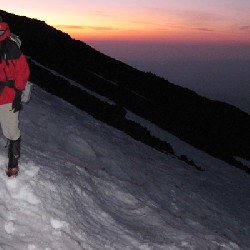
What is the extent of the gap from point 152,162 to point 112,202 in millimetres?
4594

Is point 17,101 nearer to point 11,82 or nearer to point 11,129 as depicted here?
point 11,82

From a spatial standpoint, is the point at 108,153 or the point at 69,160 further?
the point at 108,153

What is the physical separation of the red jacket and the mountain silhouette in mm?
11703

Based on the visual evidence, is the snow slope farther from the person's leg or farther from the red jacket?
the red jacket

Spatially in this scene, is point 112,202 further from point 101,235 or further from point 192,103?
point 192,103

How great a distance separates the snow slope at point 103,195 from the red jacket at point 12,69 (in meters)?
1.43

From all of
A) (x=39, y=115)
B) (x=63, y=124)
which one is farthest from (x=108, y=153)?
(x=39, y=115)

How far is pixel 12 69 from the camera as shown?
5.67 metres

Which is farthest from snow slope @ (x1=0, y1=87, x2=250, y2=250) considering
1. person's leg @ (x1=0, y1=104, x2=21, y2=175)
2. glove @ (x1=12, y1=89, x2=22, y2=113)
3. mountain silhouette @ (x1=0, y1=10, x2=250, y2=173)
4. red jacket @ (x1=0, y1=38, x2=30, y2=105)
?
mountain silhouette @ (x1=0, y1=10, x2=250, y2=173)

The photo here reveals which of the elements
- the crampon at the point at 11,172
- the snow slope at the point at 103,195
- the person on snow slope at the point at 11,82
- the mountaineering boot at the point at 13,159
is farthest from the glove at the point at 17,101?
the snow slope at the point at 103,195

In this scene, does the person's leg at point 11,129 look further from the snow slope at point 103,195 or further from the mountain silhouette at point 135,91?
the mountain silhouette at point 135,91

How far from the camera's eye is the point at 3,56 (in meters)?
5.53

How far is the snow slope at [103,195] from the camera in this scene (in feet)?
18.6

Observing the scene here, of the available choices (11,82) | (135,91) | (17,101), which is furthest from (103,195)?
(135,91)
